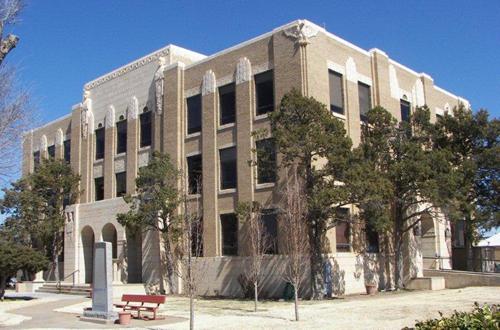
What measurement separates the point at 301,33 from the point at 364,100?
→ 6.43m

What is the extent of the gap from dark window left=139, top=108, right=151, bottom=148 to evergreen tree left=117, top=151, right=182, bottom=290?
5815mm

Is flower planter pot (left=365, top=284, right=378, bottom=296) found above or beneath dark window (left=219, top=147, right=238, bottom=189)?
beneath

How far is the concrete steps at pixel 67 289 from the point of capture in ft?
119

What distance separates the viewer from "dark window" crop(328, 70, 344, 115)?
32625 mm

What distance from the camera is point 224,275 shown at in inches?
1303

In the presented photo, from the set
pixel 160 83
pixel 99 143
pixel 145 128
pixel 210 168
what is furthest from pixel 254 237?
pixel 99 143

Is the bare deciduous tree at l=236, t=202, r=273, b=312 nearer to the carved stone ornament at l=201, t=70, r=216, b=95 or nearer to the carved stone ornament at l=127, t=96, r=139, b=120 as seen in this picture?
the carved stone ornament at l=201, t=70, r=216, b=95

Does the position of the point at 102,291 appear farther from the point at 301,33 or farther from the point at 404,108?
the point at 404,108

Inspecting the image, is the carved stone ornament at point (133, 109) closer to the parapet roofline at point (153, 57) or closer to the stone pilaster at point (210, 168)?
the parapet roofline at point (153, 57)

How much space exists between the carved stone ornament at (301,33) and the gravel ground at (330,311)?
1261 centimetres

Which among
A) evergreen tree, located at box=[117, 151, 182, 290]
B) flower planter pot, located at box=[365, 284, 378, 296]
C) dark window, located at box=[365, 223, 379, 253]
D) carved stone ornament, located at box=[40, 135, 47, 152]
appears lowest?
flower planter pot, located at box=[365, 284, 378, 296]

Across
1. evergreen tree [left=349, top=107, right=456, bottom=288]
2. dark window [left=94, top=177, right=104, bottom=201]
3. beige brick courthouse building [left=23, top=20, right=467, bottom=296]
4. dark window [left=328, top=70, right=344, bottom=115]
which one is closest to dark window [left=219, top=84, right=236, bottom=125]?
beige brick courthouse building [left=23, top=20, right=467, bottom=296]

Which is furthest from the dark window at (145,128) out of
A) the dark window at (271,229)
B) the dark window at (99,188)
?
the dark window at (271,229)

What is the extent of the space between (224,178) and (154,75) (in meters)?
9.68
